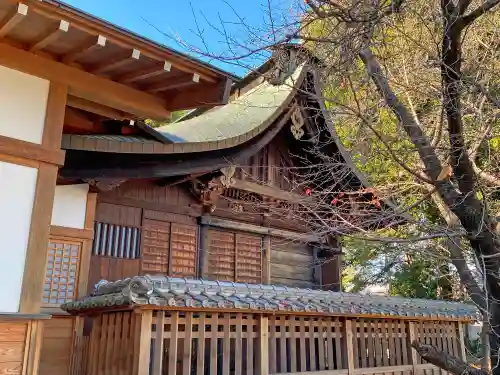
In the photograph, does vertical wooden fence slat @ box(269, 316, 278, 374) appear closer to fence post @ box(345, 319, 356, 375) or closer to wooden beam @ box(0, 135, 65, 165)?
fence post @ box(345, 319, 356, 375)

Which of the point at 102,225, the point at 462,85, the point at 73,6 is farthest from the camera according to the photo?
the point at 102,225

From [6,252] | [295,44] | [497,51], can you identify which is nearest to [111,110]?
[6,252]

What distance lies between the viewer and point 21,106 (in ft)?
16.4

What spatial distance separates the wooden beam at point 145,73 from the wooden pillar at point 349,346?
4.31 meters

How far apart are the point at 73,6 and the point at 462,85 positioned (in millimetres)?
4321

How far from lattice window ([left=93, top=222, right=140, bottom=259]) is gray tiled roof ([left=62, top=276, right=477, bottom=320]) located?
1.05 m

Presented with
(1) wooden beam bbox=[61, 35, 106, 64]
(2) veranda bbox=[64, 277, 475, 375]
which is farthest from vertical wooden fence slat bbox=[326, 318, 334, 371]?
(1) wooden beam bbox=[61, 35, 106, 64]

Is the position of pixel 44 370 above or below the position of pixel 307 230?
below

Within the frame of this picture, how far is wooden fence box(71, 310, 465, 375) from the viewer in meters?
4.87

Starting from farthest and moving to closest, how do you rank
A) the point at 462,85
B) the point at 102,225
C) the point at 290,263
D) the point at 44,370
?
the point at 290,263 < the point at 102,225 < the point at 44,370 < the point at 462,85

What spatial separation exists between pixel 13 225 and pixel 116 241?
98.2 inches

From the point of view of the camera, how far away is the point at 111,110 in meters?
6.11

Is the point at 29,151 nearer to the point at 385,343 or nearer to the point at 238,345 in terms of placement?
the point at 238,345

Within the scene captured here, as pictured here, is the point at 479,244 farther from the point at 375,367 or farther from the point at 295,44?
the point at 295,44
